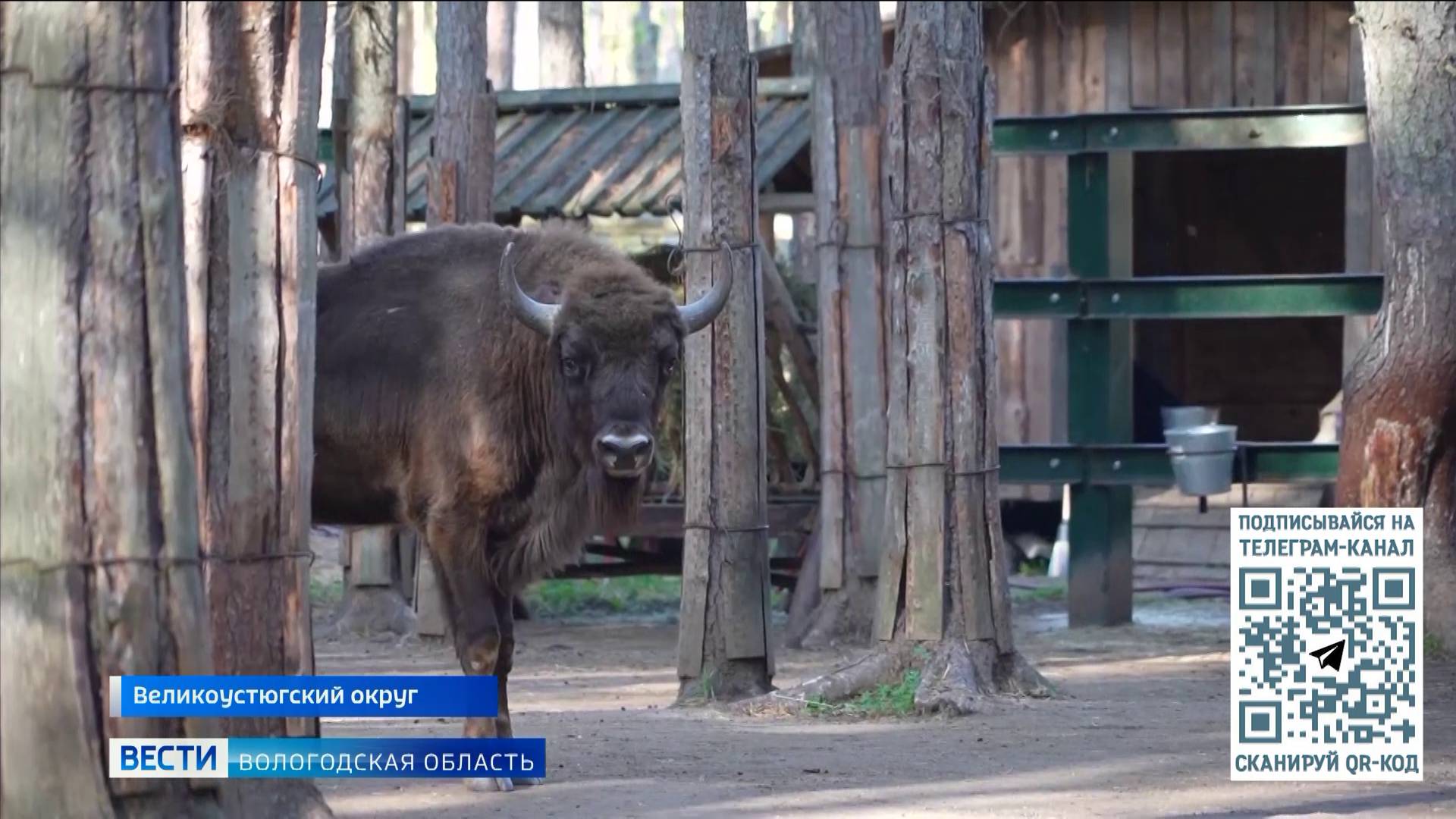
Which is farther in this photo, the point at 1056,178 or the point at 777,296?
the point at 1056,178

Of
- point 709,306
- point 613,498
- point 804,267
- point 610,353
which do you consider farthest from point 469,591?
point 804,267

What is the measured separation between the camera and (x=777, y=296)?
42.4ft

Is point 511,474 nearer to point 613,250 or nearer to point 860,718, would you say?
point 613,250

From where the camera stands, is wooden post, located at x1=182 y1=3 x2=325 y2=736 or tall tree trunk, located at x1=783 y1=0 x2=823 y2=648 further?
tall tree trunk, located at x1=783 y1=0 x2=823 y2=648

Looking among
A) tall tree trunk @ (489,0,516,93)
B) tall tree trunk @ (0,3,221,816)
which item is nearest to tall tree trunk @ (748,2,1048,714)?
tall tree trunk @ (0,3,221,816)

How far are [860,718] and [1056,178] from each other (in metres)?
7.75

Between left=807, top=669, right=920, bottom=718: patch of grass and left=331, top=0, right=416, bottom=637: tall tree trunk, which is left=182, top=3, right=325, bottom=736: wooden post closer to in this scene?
left=807, top=669, right=920, bottom=718: patch of grass

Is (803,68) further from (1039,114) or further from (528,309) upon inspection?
(528,309)

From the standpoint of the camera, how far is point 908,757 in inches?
311

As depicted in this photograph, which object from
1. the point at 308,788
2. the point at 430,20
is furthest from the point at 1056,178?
the point at 430,20

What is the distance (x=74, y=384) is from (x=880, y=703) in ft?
16.2

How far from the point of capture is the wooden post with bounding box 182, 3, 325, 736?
580cm

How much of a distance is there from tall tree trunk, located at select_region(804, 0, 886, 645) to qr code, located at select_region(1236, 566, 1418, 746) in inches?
229

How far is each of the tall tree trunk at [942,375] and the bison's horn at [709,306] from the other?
3.64 feet
